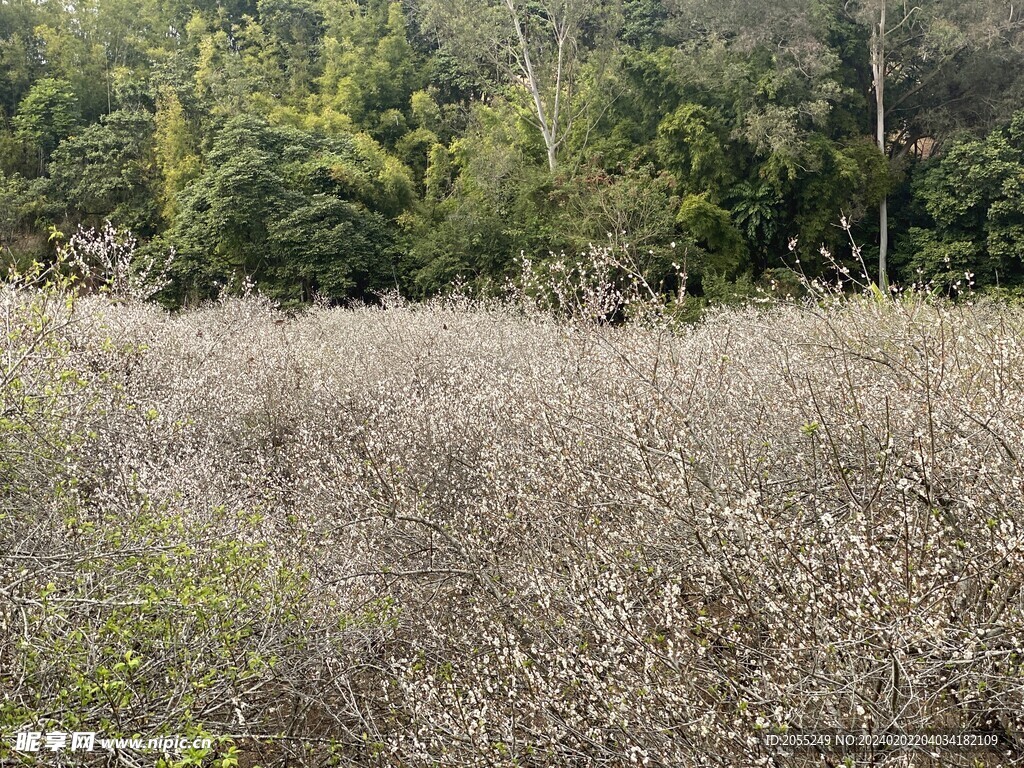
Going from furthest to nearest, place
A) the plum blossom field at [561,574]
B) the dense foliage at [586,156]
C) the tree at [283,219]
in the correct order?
the tree at [283,219], the dense foliage at [586,156], the plum blossom field at [561,574]

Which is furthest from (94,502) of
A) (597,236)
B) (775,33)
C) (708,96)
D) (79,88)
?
(79,88)

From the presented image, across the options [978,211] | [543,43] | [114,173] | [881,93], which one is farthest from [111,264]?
[978,211]

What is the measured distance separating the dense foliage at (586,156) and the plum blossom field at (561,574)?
10.7 m

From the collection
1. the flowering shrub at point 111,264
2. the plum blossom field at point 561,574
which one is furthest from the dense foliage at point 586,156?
the plum blossom field at point 561,574

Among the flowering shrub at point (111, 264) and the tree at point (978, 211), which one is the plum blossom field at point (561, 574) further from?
the tree at point (978, 211)

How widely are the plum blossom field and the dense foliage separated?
35.1 ft

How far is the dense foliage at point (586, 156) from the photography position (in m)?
17.4

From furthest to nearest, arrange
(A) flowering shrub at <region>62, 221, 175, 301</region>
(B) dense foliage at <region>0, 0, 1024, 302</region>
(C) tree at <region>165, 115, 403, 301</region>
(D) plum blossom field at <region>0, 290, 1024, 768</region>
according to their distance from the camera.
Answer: (C) tree at <region>165, 115, 403, 301</region>, (B) dense foliage at <region>0, 0, 1024, 302</region>, (A) flowering shrub at <region>62, 221, 175, 301</region>, (D) plum blossom field at <region>0, 290, 1024, 768</region>

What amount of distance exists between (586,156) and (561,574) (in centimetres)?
1724

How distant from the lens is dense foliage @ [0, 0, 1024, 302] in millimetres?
17422

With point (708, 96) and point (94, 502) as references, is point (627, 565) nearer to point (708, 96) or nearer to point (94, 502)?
point (94, 502)

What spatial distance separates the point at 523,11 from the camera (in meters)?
22.0

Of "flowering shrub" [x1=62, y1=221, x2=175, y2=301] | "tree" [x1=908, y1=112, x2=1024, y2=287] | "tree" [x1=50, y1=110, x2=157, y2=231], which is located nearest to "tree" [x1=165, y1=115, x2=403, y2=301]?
"flowering shrub" [x1=62, y1=221, x2=175, y2=301]

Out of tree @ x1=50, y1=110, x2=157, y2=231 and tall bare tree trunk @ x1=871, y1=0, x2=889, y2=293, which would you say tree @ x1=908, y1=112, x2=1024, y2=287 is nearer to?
tall bare tree trunk @ x1=871, y1=0, x2=889, y2=293
